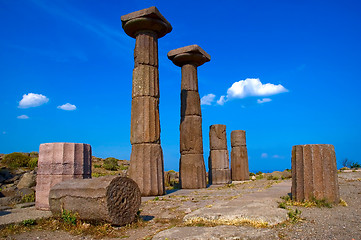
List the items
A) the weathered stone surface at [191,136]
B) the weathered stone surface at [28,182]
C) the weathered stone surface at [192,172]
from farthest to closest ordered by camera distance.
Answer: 1. the weathered stone surface at [191,136]
2. the weathered stone surface at [192,172]
3. the weathered stone surface at [28,182]

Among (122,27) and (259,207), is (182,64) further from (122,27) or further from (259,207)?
(259,207)

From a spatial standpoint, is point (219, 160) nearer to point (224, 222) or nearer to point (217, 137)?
point (217, 137)

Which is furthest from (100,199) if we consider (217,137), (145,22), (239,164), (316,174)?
(239,164)

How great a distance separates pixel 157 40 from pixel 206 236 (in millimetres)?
9452

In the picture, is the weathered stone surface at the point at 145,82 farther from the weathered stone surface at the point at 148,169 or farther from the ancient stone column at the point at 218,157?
the ancient stone column at the point at 218,157

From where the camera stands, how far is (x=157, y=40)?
41.0ft

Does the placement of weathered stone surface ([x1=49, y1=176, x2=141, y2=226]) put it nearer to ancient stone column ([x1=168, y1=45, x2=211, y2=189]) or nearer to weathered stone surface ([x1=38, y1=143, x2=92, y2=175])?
weathered stone surface ([x1=38, y1=143, x2=92, y2=175])

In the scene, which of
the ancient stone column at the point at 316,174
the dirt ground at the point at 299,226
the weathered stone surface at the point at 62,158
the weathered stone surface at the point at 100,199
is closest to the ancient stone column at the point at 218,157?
the dirt ground at the point at 299,226

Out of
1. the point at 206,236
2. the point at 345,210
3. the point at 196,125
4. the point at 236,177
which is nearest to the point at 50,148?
the point at 206,236

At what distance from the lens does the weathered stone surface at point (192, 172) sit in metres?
14.4

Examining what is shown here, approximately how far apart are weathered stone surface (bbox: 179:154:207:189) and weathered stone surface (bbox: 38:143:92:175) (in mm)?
7204

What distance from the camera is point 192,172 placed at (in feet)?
47.6

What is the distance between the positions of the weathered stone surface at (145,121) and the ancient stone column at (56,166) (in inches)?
138

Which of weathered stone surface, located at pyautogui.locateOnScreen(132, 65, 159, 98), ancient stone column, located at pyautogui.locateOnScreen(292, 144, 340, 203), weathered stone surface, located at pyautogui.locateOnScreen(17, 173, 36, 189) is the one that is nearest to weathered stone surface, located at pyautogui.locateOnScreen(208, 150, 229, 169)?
weathered stone surface, located at pyautogui.locateOnScreen(132, 65, 159, 98)
